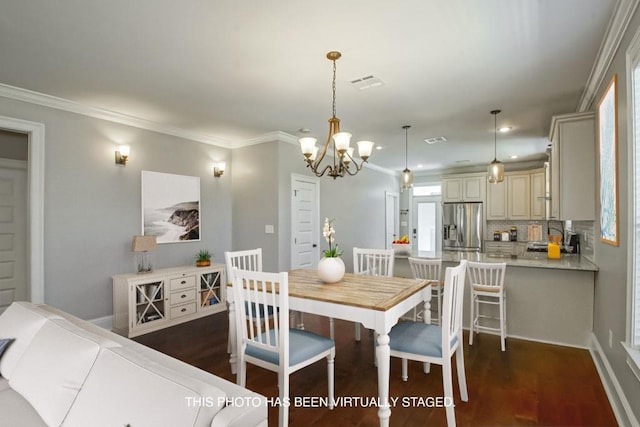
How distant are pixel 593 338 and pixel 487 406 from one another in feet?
5.52

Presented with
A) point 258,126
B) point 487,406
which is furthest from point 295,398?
point 258,126

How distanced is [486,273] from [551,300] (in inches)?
27.4

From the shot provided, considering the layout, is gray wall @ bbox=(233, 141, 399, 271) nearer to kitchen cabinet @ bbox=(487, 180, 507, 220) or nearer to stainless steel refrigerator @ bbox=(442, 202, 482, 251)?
stainless steel refrigerator @ bbox=(442, 202, 482, 251)

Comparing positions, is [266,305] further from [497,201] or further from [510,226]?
[510,226]

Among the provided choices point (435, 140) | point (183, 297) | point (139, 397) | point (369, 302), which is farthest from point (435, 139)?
point (139, 397)

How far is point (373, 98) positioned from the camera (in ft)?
11.5

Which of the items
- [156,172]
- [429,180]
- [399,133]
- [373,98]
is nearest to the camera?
[373,98]

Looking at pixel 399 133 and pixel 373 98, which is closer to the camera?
pixel 373 98

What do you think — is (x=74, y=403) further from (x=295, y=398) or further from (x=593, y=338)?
(x=593, y=338)

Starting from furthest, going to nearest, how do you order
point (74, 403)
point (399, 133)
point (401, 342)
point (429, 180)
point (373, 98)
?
point (429, 180), point (399, 133), point (373, 98), point (401, 342), point (74, 403)

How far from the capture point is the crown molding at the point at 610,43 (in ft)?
6.41

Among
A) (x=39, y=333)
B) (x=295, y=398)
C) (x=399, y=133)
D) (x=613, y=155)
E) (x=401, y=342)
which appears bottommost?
(x=295, y=398)

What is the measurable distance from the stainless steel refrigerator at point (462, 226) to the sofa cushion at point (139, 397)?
7.09 meters

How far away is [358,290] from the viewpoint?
94.5 inches
